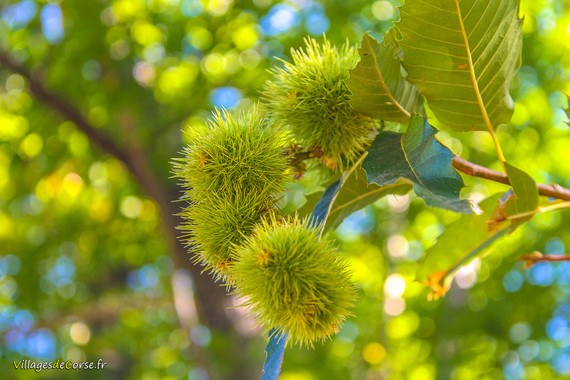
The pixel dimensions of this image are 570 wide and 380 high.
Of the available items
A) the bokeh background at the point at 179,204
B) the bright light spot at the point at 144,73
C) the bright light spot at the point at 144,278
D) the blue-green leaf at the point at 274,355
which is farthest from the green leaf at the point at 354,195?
the bright light spot at the point at 144,278

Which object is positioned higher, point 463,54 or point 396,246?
point 463,54

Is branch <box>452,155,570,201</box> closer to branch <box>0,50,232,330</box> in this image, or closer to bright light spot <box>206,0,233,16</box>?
branch <box>0,50,232,330</box>

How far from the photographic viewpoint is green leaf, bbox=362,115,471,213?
1119 millimetres

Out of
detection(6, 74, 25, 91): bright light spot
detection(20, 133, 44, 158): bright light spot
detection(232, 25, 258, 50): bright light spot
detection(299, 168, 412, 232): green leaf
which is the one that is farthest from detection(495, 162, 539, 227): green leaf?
detection(6, 74, 25, 91): bright light spot

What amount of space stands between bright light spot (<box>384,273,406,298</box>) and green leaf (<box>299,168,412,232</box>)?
3.71m

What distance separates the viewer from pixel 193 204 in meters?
1.46

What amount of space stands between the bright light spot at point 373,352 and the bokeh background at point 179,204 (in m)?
0.01

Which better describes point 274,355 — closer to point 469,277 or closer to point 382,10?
point 382,10

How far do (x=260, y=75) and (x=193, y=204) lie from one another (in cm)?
364

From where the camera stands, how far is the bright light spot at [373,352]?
488 centimetres

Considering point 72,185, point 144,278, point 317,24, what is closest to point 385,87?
point 317,24

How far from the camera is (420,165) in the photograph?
1.20m

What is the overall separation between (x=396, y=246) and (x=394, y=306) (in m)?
0.63

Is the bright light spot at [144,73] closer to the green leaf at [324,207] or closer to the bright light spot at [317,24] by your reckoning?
the bright light spot at [317,24]
